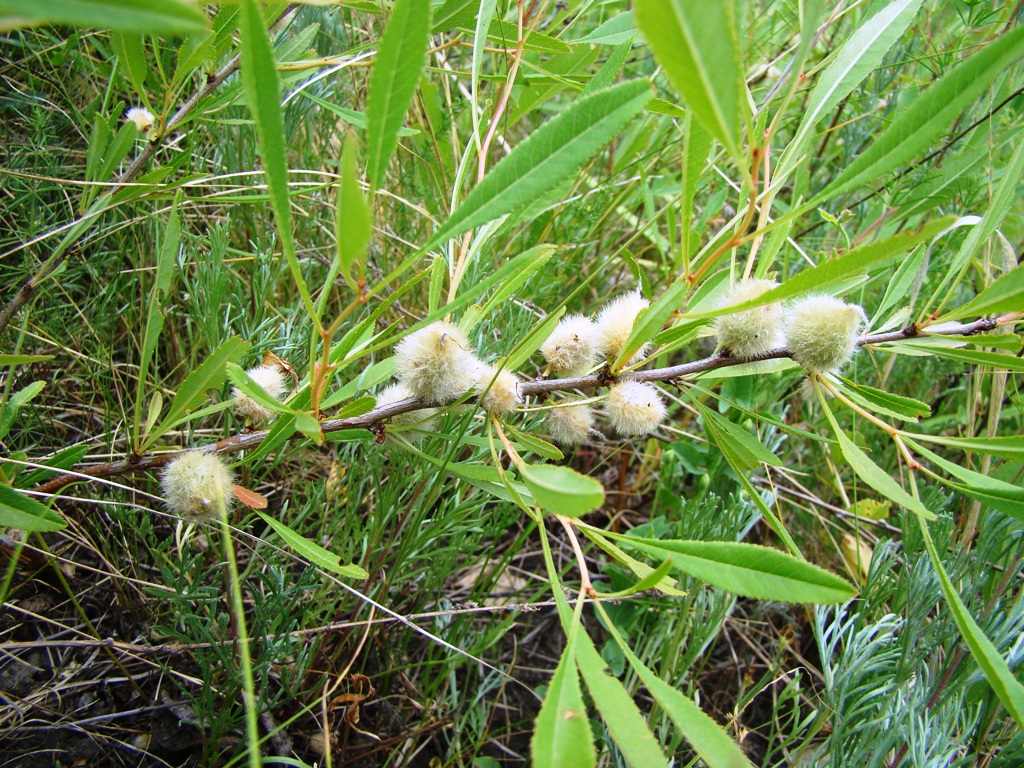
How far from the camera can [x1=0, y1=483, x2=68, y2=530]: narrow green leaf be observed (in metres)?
0.80

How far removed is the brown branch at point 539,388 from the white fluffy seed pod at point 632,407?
0.06 ft

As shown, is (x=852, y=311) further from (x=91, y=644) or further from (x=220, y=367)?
(x=91, y=644)

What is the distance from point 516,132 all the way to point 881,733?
2102 millimetres

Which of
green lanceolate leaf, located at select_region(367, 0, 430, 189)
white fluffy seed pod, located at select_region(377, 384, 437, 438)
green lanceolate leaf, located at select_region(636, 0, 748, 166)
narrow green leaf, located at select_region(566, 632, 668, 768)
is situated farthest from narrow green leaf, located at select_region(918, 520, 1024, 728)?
green lanceolate leaf, located at select_region(367, 0, 430, 189)

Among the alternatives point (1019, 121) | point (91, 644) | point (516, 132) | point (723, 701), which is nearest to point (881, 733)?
point (723, 701)

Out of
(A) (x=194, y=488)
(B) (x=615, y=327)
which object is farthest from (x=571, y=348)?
(A) (x=194, y=488)

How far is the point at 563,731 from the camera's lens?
62 centimetres

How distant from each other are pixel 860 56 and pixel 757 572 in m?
0.78

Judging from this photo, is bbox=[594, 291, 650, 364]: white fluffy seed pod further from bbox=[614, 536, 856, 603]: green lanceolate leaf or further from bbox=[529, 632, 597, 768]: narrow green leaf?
bbox=[529, 632, 597, 768]: narrow green leaf

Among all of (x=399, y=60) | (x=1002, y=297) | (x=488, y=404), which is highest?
(x=399, y=60)

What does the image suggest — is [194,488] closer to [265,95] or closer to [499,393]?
[499,393]

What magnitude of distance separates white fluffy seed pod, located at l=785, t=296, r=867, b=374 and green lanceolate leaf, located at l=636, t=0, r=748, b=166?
37cm

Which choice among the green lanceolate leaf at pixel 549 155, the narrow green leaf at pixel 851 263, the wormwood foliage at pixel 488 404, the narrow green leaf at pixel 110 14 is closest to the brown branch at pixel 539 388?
the wormwood foliage at pixel 488 404

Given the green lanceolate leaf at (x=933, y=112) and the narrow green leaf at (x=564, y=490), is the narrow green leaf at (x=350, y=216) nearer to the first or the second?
the narrow green leaf at (x=564, y=490)
